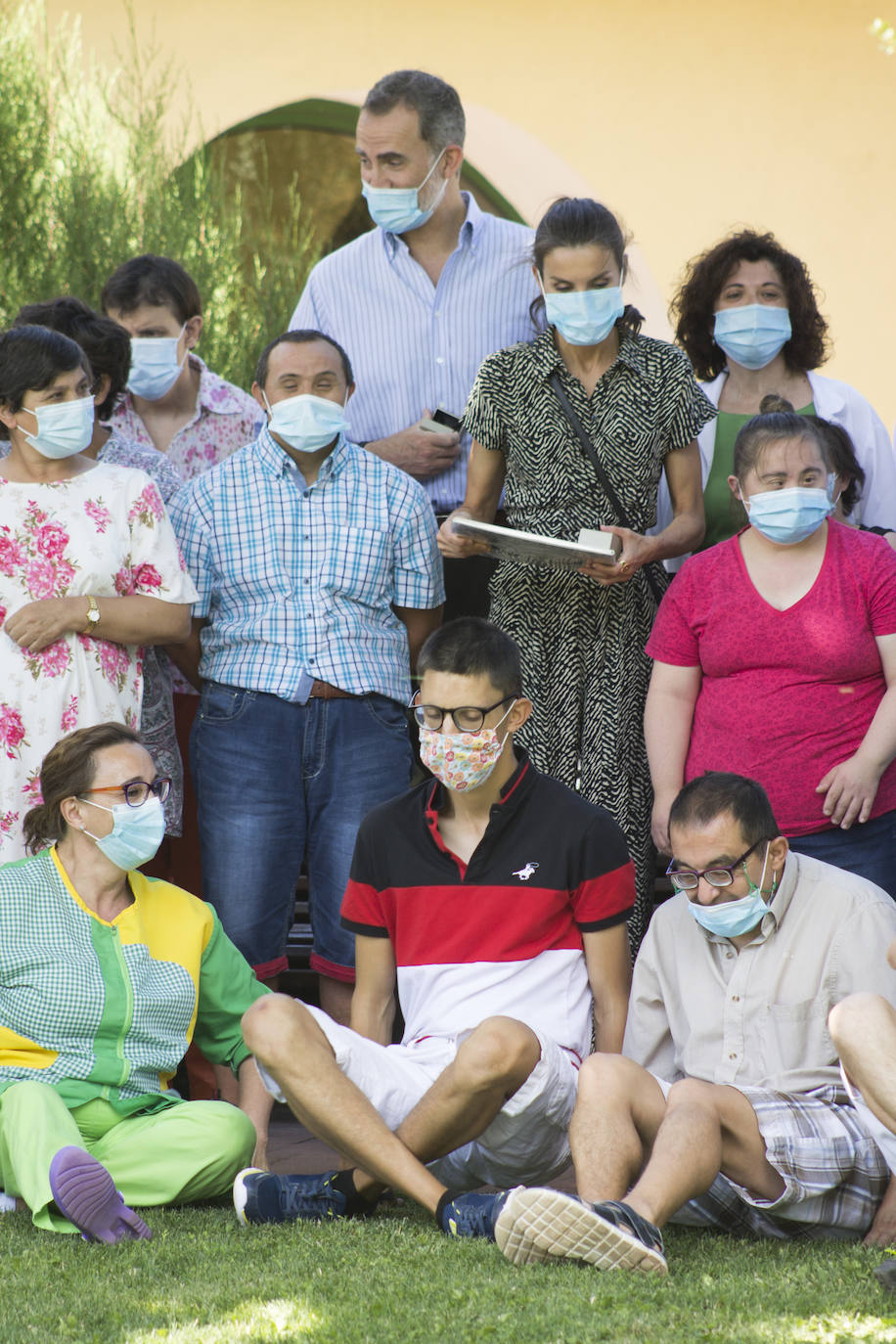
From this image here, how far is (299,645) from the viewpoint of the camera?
4.47 meters

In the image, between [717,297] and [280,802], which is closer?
[280,802]

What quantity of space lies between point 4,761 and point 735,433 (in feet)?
7.38

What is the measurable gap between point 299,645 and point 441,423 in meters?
0.94

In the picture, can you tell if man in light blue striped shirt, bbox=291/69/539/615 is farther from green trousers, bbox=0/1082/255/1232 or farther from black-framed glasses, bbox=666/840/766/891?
green trousers, bbox=0/1082/255/1232

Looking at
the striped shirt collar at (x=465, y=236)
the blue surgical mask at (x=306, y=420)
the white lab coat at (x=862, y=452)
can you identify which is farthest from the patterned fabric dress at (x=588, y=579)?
the striped shirt collar at (x=465, y=236)

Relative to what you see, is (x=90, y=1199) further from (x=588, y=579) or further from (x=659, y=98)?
(x=659, y=98)

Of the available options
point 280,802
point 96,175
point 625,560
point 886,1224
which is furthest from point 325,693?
point 96,175

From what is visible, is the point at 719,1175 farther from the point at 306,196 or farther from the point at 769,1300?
the point at 306,196

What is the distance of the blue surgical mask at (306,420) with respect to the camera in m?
4.58

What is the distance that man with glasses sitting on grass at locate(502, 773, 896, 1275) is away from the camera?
3191 millimetres

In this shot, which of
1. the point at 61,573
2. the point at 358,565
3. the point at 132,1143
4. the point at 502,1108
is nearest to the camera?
the point at 502,1108

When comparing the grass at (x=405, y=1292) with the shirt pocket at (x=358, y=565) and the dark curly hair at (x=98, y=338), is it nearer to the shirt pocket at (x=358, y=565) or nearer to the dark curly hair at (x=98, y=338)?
the shirt pocket at (x=358, y=565)

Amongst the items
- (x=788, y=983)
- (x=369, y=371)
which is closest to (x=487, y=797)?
(x=788, y=983)

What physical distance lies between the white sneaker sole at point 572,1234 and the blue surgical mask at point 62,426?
7.53 feet
